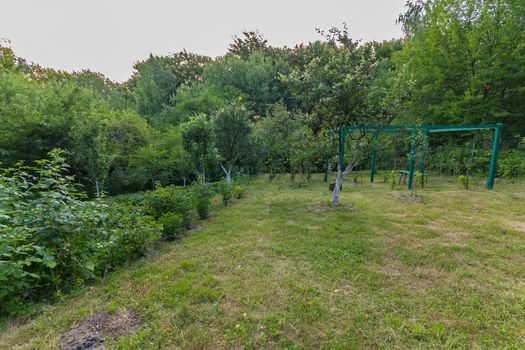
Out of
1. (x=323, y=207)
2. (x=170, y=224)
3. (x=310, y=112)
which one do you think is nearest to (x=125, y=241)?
(x=170, y=224)

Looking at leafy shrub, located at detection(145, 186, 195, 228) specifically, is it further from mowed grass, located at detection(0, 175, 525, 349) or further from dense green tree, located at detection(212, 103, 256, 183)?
dense green tree, located at detection(212, 103, 256, 183)

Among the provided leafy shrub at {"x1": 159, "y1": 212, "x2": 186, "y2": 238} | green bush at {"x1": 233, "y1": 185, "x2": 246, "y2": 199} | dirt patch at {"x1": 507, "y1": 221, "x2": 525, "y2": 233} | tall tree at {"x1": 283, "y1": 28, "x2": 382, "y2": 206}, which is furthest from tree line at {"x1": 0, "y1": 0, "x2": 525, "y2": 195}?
leafy shrub at {"x1": 159, "y1": 212, "x2": 186, "y2": 238}

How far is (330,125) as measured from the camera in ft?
18.4

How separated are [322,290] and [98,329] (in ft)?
7.21

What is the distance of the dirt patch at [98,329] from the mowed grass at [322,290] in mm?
90

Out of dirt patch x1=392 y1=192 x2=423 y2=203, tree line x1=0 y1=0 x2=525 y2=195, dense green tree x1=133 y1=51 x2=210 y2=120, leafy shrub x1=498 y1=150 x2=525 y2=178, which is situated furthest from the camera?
dense green tree x1=133 y1=51 x2=210 y2=120

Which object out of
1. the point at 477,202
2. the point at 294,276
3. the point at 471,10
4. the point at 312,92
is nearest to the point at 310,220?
the point at 294,276

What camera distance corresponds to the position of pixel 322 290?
8.30ft

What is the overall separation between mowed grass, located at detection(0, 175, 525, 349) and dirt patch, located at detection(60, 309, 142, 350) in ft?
0.30

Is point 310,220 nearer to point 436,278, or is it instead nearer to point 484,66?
point 436,278

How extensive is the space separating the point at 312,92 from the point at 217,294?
177 inches

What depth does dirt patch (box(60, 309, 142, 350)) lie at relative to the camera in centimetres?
186

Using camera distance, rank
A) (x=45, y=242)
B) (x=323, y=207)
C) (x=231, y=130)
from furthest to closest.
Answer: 1. (x=231, y=130)
2. (x=323, y=207)
3. (x=45, y=242)

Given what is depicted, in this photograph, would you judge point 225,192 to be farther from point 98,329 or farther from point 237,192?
point 98,329
